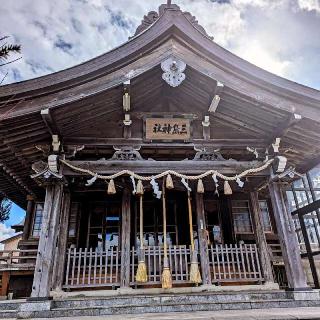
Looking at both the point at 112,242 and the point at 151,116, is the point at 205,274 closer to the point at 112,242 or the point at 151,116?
the point at 112,242

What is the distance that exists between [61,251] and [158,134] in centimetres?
441

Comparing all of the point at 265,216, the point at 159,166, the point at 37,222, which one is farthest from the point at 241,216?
the point at 37,222

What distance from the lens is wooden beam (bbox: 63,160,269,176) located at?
7.07m

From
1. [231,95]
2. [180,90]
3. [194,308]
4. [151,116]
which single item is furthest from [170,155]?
[194,308]

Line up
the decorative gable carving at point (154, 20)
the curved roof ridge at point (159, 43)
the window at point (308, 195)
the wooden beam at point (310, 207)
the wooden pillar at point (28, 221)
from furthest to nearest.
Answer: the wooden pillar at point (28, 221) < the window at point (308, 195) < the decorative gable carving at point (154, 20) < the wooden beam at point (310, 207) < the curved roof ridge at point (159, 43)

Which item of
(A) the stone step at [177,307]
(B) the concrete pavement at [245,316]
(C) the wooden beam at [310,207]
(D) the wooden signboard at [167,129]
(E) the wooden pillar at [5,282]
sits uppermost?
(D) the wooden signboard at [167,129]

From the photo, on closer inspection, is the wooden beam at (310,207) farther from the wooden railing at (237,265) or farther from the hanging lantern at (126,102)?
the hanging lantern at (126,102)

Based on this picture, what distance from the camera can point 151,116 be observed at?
7613 mm

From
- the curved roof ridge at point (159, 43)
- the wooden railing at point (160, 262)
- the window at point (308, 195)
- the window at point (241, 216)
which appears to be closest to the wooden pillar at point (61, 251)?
the wooden railing at point (160, 262)

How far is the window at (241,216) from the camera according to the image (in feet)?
32.8

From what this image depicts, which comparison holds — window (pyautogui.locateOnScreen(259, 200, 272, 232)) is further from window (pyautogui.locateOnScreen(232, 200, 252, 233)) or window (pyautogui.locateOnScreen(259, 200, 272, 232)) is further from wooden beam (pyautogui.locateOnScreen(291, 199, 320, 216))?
wooden beam (pyautogui.locateOnScreen(291, 199, 320, 216))

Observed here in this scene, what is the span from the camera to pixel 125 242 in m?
8.15

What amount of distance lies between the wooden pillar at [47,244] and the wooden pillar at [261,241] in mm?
6021

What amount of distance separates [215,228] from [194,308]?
13.6 ft
